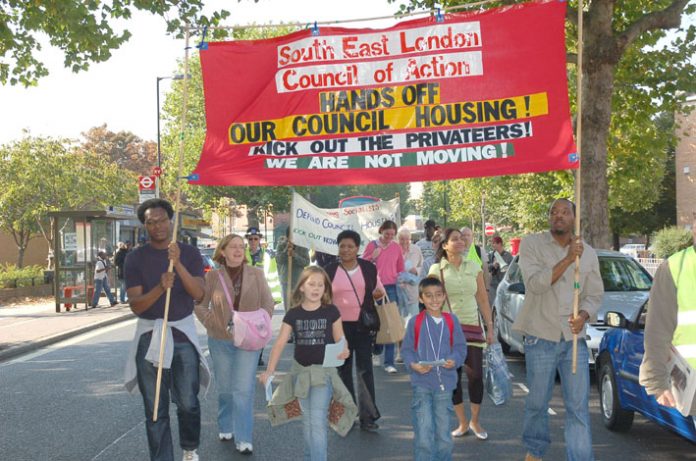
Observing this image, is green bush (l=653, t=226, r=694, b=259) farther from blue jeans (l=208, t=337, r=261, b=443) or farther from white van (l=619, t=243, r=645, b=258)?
blue jeans (l=208, t=337, r=261, b=443)

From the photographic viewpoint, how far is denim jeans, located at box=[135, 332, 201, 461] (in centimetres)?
547

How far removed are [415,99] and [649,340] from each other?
2.90m

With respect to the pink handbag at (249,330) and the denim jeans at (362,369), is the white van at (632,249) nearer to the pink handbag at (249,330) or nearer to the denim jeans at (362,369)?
the denim jeans at (362,369)

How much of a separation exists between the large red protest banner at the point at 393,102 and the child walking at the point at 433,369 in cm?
99

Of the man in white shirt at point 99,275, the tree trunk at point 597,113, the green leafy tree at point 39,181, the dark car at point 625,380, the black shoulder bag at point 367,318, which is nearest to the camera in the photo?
the dark car at point 625,380

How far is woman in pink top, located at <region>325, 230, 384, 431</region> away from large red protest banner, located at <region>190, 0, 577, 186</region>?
3.67ft

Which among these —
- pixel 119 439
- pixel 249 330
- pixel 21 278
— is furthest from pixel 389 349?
pixel 21 278

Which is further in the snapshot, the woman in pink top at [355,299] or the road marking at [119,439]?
the woman in pink top at [355,299]

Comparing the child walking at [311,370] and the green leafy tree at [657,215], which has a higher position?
the green leafy tree at [657,215]

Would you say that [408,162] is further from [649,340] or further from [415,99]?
[649,340]

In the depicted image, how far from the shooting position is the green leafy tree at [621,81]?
1522 cm

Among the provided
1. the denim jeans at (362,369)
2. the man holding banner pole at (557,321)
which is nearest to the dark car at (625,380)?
the man holding banner pole at (557,321)

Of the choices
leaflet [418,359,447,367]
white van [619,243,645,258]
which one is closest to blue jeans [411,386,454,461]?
leaflet [418,359,447,367]

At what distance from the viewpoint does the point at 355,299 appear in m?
7.02
